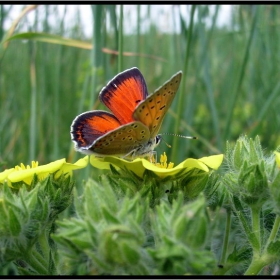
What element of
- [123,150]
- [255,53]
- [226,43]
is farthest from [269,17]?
[123,150]

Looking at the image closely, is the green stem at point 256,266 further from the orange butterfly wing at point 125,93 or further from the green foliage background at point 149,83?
the orange butterfly wing at point 125,93

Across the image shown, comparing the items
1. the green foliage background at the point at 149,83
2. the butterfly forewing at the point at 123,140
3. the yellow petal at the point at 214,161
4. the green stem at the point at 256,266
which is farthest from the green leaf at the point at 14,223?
the green stem at the point at 256,266

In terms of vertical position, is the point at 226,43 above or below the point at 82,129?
above

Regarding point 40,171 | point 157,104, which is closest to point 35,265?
point 40,171

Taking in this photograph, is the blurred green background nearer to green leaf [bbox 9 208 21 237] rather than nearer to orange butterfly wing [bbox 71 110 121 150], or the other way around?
orange butterfly wing [bbox 71 110 121 150]

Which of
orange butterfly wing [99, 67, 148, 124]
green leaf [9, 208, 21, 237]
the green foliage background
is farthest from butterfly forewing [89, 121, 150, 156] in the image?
green leaf [9, 208, 21, 237]

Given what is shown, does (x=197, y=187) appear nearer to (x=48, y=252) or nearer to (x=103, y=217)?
(x=103, y=217)

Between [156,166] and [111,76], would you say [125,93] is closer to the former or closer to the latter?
[156,166]
